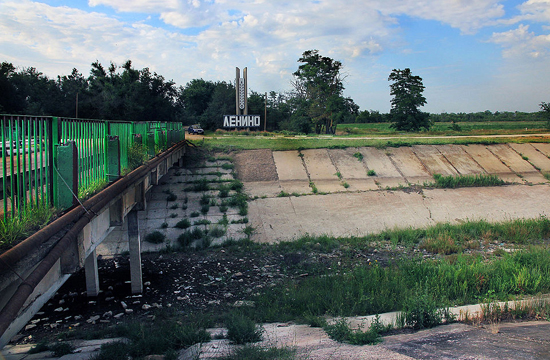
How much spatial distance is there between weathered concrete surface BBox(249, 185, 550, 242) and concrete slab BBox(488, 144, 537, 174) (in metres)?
2.80

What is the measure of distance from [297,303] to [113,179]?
4640 mm

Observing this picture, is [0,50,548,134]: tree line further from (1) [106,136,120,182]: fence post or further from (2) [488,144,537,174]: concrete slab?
(1) [106,136,120,182]: fence post

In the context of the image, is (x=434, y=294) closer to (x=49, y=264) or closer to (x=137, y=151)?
(x=49, y=264)

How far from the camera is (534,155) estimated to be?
85.0ft

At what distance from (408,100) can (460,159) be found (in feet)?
94.0

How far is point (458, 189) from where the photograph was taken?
71.4 ft

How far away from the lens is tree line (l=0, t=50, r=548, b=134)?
148ft

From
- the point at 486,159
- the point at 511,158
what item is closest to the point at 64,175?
the point at 486,159

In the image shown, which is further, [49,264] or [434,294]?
[434,294]

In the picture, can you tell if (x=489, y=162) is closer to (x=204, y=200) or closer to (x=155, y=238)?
(x=204, y=200)

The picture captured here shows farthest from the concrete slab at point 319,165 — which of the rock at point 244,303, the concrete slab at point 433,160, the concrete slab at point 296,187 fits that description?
the rock at point 244,303

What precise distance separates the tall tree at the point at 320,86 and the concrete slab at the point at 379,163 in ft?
80.8

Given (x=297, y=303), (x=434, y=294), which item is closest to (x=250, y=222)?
(x=297, y=303)

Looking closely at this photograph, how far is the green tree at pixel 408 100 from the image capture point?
52219mm
